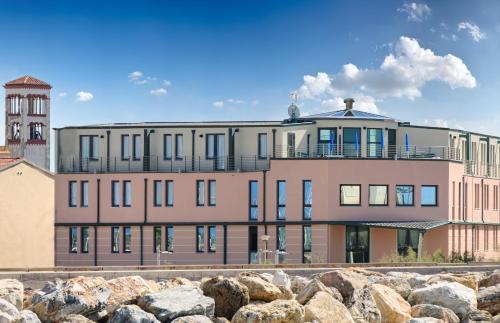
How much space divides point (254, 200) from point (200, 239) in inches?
149

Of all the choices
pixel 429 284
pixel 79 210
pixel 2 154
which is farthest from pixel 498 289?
pixel 2 154

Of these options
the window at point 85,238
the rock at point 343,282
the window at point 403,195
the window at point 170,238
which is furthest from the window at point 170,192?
the rock at point 343,282

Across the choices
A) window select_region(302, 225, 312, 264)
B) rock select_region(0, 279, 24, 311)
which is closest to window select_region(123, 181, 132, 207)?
window select_region(302, 225, 312, 264)

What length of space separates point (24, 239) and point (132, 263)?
6.66 meters

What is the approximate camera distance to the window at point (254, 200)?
5662 centimetres

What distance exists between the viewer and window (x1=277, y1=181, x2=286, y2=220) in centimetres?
5562

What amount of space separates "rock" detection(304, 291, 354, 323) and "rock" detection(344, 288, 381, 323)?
74 cm

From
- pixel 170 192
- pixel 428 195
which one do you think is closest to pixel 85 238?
pixel 170 192

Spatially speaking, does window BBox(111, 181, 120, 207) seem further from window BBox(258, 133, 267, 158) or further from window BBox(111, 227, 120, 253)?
window BBox(258, 133, 267, 158)

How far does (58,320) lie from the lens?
2384cm

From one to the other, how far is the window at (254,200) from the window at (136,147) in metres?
7.38

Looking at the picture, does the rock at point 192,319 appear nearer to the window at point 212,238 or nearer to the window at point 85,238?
the window at point 212,238

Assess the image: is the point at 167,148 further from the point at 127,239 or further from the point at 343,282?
the point at 343,282

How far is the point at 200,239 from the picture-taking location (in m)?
57.2
